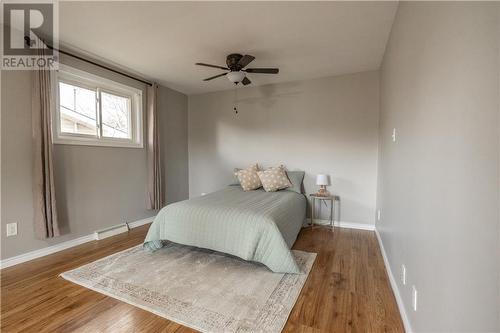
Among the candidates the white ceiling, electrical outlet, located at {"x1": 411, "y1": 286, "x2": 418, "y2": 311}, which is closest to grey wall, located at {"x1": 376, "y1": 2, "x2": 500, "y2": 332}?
electrical outlet, located at {"x1": 411, "y1": 286, "x2": 418, "y2": 311}

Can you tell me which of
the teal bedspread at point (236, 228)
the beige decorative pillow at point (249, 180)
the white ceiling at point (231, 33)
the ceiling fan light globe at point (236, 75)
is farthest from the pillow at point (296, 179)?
the ceiling fan light globe at point (236, 75)

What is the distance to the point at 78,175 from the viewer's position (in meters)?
3.09

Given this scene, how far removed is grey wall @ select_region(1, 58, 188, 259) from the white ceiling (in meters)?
0.73

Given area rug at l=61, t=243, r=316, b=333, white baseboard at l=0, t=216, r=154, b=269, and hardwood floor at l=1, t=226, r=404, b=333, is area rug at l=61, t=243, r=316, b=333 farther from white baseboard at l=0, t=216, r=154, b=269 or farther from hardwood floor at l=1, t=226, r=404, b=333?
white baseboard at l=0, t=216, r=154, b=269

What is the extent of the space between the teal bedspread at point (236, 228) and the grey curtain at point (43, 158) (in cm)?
115

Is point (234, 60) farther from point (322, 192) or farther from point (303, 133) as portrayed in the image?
point (322, 192)

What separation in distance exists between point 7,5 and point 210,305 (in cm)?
325

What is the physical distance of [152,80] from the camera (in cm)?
411

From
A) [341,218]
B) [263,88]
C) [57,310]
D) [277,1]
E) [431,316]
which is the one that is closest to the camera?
[431,316]

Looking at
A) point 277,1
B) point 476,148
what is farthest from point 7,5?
point 476,148

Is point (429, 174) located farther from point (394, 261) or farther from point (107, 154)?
point (107, 154)

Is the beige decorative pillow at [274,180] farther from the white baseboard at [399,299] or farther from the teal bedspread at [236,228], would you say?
the white baseboard at [399,299]

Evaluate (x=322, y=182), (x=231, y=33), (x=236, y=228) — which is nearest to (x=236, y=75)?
(x=231, y=33)

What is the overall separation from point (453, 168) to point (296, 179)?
3066mm
